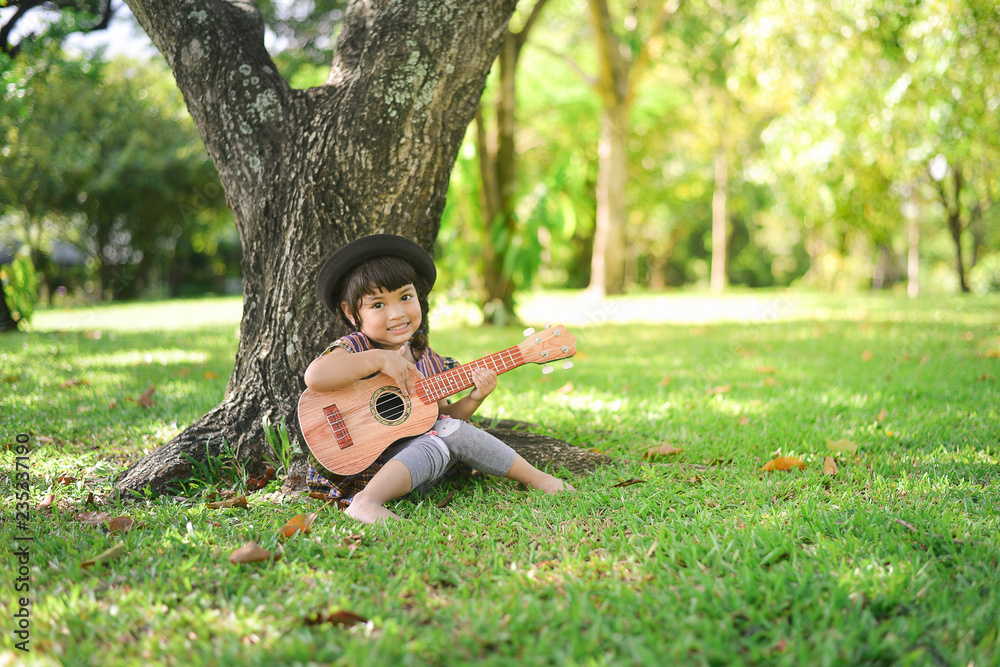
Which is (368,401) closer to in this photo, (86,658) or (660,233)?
(86,658)

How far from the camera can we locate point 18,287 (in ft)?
26.5

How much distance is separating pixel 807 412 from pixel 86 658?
3803 millimetres

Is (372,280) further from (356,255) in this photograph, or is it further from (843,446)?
(843,446)

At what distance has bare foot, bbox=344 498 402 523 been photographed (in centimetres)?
247

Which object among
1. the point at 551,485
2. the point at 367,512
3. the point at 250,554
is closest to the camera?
the point at 250,554

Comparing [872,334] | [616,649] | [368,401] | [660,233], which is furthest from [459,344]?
[660,233]

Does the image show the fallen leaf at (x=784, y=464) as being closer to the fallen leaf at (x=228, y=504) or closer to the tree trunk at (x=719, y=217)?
the fallen leaf at (x=228, y=504)

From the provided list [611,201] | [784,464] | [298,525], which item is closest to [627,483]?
[784,464]

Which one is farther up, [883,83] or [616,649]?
[883,83]

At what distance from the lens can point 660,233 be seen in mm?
29312

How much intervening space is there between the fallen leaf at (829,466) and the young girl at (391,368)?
47.0 inches

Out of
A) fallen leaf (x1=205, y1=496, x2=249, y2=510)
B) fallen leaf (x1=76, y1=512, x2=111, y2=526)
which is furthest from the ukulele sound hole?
fallen leaf (x1=76, y1=512, x2=111, y2=526)

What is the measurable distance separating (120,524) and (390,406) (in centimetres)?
110

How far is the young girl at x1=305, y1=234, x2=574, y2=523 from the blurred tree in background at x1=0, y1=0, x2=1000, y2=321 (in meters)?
2.95
